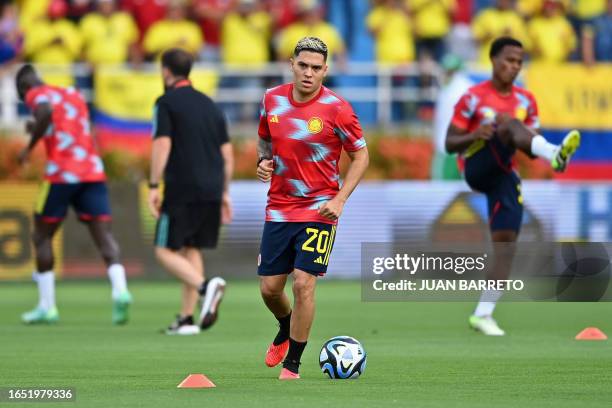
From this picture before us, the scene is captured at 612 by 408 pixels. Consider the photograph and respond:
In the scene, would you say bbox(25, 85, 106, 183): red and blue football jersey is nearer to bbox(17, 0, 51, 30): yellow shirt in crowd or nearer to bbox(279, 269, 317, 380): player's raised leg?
bbox(279, 269, 317, 380): player's raised leg

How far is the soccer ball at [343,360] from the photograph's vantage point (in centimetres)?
1011

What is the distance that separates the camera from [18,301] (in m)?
18.5

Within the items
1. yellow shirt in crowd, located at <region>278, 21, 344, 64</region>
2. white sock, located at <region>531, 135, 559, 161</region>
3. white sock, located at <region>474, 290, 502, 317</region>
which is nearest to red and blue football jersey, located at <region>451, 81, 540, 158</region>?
white sock, located at <region>531, 135, 559, 161</region>

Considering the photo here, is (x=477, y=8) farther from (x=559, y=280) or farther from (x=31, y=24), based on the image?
(x=559, y=280)

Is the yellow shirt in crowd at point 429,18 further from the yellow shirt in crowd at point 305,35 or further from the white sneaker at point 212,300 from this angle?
the white sneaker at point 212,300

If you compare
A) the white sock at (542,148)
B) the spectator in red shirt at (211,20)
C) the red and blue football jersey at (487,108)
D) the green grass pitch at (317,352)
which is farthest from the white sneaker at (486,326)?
the spectator in red shirt at (211,20)

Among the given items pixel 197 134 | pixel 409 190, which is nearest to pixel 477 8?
pixel 409 190

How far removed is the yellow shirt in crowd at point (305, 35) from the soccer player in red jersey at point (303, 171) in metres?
14.3

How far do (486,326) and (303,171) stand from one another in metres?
4.39

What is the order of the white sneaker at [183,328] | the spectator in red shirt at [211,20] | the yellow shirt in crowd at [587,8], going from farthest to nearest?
the yellow shirt in crowd at [587,8] < the spectator in red shirt at [211,20] < the white sneaker at [183,328]

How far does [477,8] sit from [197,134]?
1330cm

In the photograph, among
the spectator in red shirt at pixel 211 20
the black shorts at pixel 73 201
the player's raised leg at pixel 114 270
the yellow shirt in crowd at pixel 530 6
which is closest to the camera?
the player's raised leg at pixel 114 270

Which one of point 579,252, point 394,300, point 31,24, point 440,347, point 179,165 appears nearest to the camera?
point 440,347

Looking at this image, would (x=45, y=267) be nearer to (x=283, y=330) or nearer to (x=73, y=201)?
(x=73, y=201)
